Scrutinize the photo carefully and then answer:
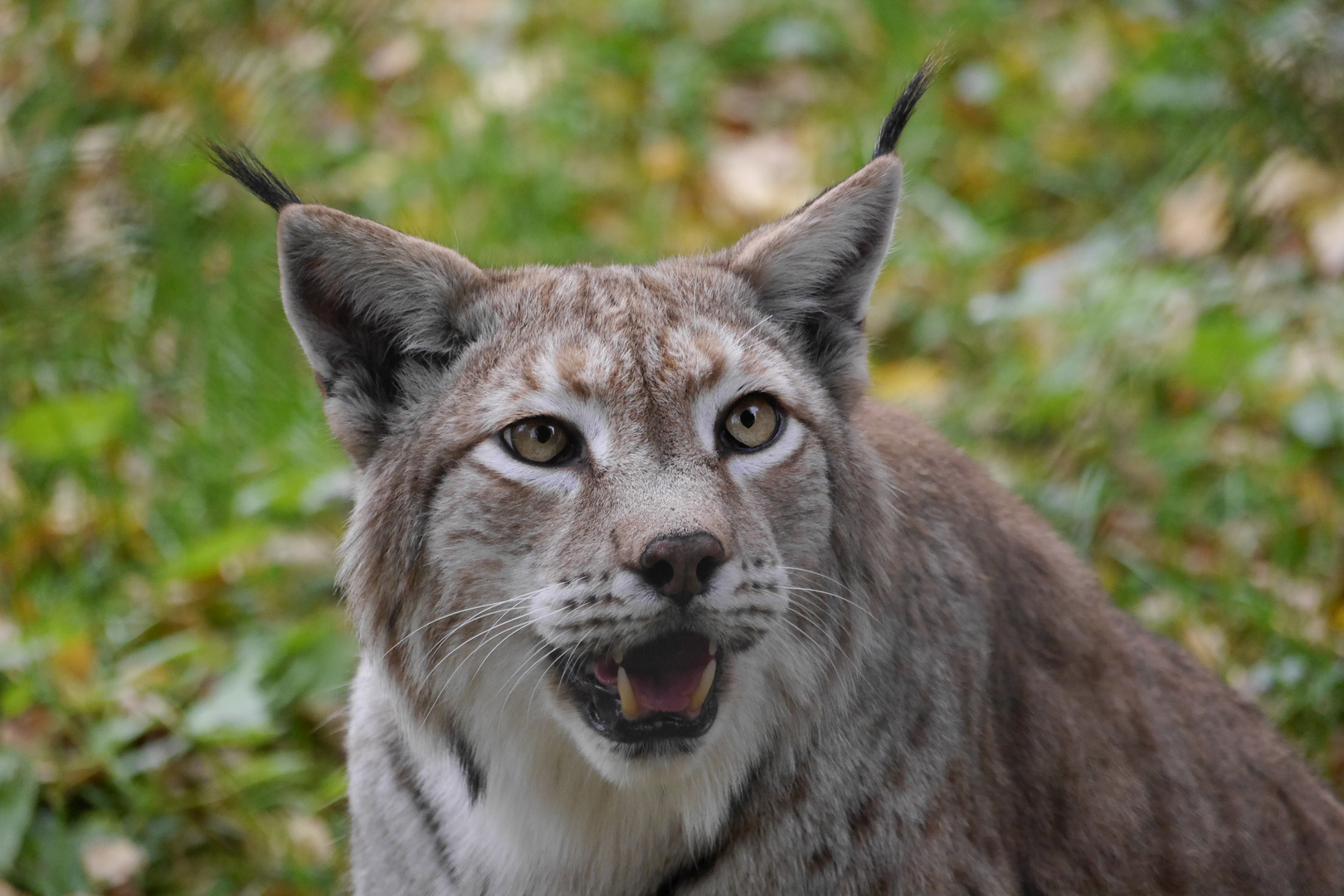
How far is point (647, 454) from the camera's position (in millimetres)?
3016

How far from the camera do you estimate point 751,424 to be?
3211mm

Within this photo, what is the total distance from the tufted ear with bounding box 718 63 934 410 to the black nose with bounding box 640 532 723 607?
795 mm

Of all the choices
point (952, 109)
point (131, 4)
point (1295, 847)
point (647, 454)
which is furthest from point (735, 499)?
point (952, 109)

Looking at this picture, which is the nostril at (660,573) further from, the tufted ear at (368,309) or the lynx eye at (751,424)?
the tufted ear at (368,309)

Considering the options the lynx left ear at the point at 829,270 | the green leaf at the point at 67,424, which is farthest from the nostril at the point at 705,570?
the green leaf at the point at 67,424

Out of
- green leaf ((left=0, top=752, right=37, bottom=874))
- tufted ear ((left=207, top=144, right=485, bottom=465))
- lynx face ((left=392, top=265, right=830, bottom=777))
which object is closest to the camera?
lynx face ((left=392, top=265, right=830, bottom=777))

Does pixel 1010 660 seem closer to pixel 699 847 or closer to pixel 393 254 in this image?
pixel 699 847

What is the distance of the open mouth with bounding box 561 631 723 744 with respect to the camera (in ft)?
9.75

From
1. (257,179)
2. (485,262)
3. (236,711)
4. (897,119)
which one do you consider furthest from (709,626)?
(485,262)

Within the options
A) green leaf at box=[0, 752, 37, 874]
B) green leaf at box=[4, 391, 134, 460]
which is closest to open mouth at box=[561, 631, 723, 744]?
green leaf at box=[0, 752, 37, 874]

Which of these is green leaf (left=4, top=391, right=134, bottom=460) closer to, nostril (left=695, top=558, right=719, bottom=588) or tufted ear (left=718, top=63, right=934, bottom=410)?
tufted ear (left=718, top=63, right=934, bottom=410)

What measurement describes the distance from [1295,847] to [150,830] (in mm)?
3473

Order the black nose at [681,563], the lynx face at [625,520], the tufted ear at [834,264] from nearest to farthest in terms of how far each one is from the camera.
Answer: the black nose at [681,563]
the lynx face at [625,520]
the tufted ear at [834,264]

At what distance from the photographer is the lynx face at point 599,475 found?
2932 mm
